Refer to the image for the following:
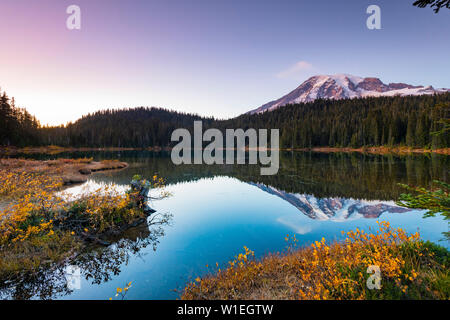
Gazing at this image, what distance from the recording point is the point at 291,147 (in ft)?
413

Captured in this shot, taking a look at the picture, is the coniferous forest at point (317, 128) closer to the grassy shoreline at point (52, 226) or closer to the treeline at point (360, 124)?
the treeline at point (360, 124)

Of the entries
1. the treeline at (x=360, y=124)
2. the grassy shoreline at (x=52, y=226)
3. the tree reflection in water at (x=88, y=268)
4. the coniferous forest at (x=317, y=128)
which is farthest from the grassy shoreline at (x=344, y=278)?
the treeline at (x=360, y=124)

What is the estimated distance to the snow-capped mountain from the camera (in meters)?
13.7

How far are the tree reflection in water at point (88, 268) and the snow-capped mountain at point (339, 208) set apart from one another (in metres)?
10.5

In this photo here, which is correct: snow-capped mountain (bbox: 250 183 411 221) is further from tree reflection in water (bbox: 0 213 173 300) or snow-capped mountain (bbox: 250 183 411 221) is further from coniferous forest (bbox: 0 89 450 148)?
coniferous forest (bbox: 0 89 450 148)

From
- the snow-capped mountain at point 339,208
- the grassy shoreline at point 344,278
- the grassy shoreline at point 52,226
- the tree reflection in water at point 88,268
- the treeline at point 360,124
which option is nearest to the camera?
the grassy shoreline at point 344,278

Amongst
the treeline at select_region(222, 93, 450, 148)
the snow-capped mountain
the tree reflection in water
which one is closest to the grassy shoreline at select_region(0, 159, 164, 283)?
the tree reflection in water

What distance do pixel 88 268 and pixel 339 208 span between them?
50.6 ft

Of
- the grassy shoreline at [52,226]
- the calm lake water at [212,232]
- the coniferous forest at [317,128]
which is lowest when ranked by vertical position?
the calm lake water at [212,232]

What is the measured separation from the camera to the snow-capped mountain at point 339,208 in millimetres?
13703

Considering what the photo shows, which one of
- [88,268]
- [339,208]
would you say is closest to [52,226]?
[88,268]
